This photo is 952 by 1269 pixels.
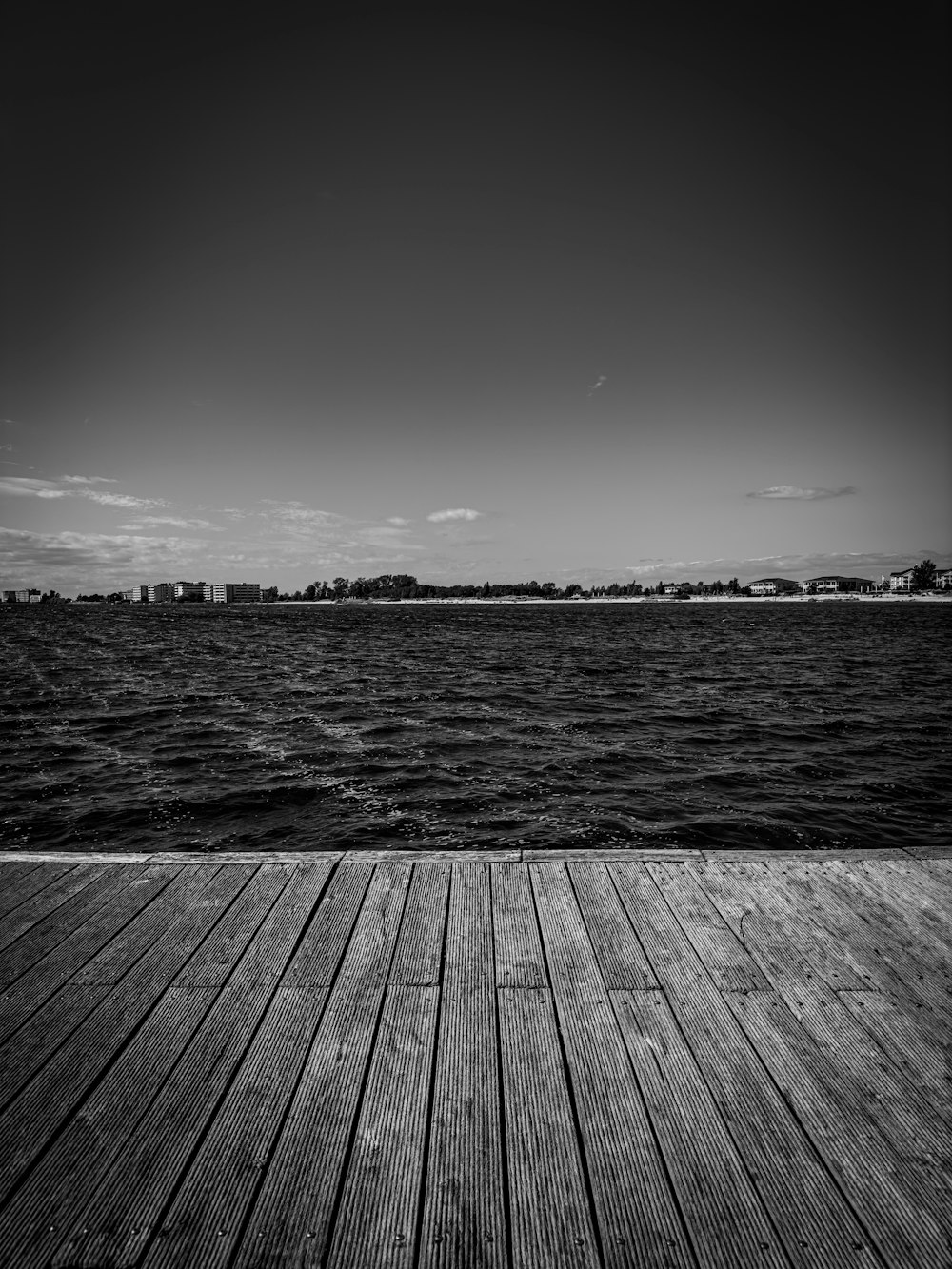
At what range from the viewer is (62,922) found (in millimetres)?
4051

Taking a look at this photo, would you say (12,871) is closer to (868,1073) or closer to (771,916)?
(771,916)

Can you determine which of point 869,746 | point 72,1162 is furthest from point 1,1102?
point 869,746

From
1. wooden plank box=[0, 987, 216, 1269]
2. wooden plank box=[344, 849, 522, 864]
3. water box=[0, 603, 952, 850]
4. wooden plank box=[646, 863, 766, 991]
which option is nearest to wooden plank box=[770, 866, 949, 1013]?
wooden plank box=[646, 863, 766, 991]

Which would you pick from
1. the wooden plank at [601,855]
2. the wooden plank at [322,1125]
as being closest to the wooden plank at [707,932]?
the wooden plank at [601,855]

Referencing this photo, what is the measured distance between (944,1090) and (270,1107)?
2821 millimetres

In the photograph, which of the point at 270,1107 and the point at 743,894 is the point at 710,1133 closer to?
the point at 270,1107

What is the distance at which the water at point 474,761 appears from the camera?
944 cm

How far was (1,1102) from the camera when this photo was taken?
8.64ft

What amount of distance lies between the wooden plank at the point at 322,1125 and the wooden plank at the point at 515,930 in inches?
25.3

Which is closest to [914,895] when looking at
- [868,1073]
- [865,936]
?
[865,936]

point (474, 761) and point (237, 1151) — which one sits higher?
point (237, 1151)

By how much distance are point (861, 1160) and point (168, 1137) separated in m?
2.62

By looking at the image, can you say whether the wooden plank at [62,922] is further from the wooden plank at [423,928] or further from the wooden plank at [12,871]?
the wooden plank at [423,928]

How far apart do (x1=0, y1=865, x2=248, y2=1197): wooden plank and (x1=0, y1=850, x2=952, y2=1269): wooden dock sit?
13 mm
